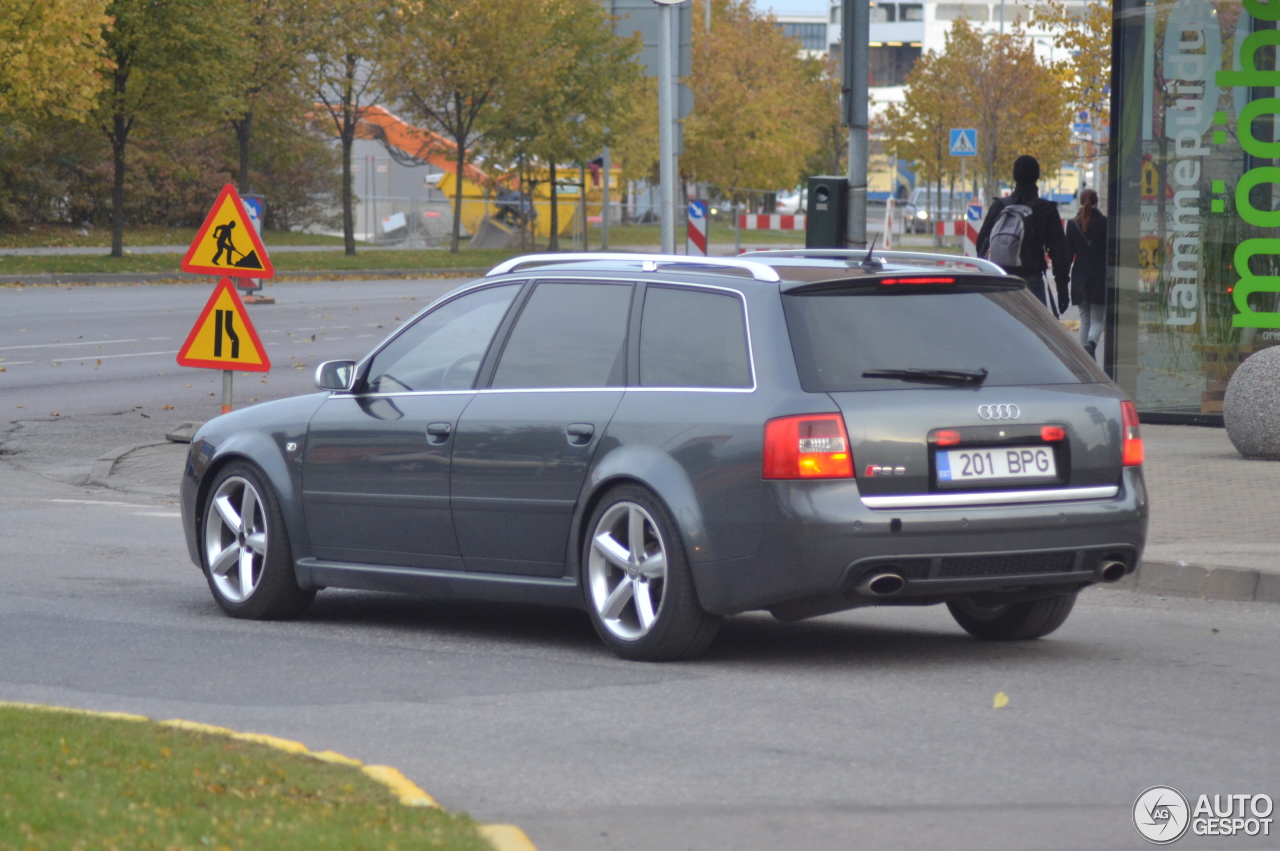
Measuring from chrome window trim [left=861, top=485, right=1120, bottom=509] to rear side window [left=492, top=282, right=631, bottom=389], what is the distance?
1232mm

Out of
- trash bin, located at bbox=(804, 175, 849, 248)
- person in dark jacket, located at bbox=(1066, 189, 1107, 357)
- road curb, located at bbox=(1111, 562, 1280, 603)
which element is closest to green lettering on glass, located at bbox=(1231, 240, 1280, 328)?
person in dark jacket, located at bbox=(1066, 189, 1107, 357)

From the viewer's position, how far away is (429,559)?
25.5 ft

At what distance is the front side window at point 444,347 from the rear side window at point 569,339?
171mm

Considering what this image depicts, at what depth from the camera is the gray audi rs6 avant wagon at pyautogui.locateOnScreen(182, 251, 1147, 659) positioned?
6594mm

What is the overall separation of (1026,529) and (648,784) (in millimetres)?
2115

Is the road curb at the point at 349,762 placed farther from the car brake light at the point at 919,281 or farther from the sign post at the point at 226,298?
the sign post at the point at 226,298

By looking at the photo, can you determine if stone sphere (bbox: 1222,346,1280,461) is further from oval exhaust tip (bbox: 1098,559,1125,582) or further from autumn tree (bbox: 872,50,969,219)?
autumn tree (bbox: 872,50,969,219)

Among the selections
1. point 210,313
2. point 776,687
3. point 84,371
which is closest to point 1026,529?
point 776,687

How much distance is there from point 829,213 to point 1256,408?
138 inches

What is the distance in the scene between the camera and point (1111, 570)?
6.98m

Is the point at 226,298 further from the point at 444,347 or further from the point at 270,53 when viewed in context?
the point at 270,53

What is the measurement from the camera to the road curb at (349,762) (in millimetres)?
4547

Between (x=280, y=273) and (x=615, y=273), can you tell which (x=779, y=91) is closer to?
(x=280, y=273)

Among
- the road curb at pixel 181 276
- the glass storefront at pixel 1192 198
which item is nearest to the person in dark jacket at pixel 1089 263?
the glass storefront at pixel 1192 198
